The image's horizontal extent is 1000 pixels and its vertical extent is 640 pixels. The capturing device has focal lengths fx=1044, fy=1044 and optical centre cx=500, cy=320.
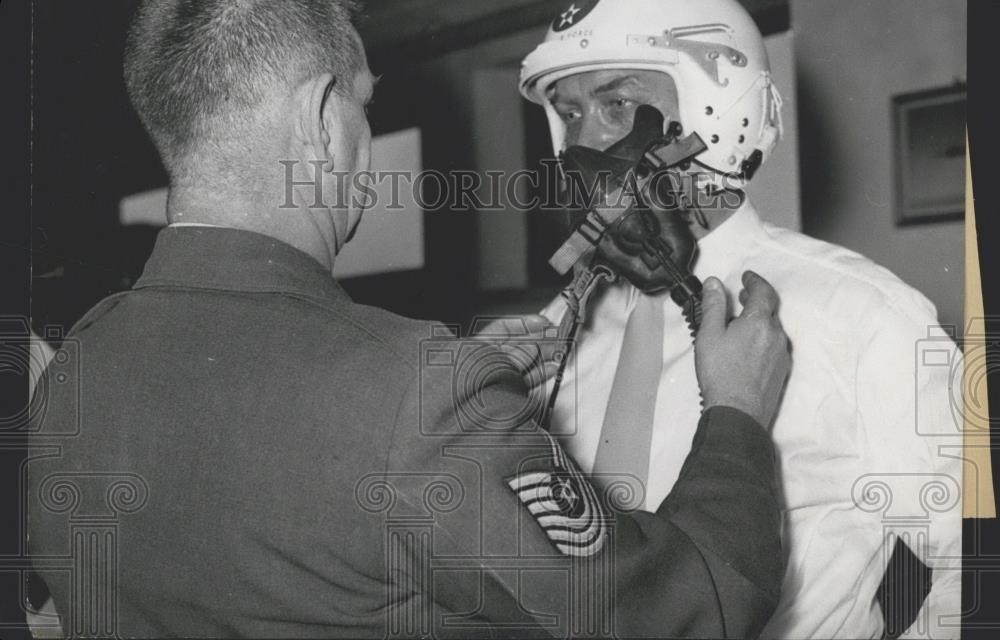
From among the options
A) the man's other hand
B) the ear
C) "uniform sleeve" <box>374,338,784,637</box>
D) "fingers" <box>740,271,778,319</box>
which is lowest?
"uniform sleeve" <box>374,338,784,637</box>

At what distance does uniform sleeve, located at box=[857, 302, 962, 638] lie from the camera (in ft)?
4.75

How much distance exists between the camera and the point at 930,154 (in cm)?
157

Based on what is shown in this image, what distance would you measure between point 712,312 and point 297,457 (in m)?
0.63

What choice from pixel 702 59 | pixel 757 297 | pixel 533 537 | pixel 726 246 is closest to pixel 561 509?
pixel 533 537

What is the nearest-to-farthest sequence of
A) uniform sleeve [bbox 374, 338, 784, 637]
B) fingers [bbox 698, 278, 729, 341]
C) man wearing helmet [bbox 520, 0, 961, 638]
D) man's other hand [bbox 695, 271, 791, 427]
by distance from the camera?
uniform sleeve [bbox 374, 338, 784, 637], man's other hand [bbox 695, 271, 791, 427], fingers [bbox 698, 278, 729, 341], man wearing helmet [bbox 520, 0, 961, 638]

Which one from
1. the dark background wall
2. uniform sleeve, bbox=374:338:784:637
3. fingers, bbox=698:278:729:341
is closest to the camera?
uniform sleeve, bbox=374:338:784:637

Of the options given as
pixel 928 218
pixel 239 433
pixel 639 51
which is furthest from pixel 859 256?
pixel 239 433

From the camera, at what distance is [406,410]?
1.01 meters

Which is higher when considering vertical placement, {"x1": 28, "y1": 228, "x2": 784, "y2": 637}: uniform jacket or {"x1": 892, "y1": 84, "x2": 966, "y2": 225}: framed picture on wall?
{"x1": 892, "y1": 84, "x2": 966, "y2": 225}: framed picture on wall

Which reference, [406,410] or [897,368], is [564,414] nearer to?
[897,368]

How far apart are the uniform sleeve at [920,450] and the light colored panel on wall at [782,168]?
0.34 metres

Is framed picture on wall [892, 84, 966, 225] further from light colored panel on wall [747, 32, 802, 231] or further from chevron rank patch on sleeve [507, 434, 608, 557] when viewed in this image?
chevron rank patch on sleeve [507, 434, 608, 557]

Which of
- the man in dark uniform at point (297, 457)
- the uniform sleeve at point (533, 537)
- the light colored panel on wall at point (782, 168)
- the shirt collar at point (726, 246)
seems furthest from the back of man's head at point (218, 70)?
the light colored panel on wall at point (782, 168)

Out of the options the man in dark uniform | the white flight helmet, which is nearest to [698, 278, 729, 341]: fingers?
the man in dark uniform
